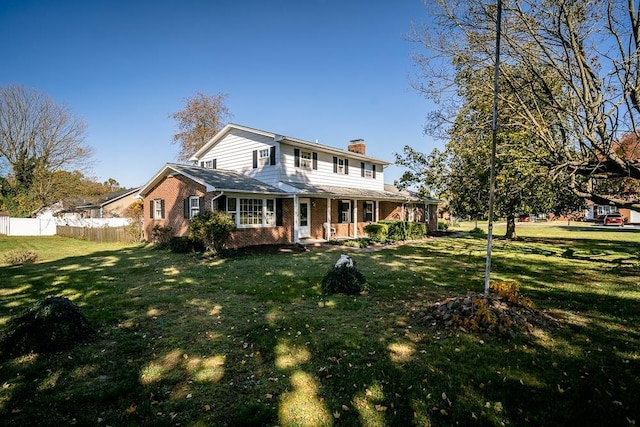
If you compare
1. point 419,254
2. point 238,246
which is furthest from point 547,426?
point 238,246

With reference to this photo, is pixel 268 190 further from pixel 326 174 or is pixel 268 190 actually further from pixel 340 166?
pixel 340 166

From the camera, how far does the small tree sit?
15.0 meters

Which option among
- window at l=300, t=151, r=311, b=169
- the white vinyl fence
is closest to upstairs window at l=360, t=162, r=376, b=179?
window at l=300, t=151, r=311, b=169

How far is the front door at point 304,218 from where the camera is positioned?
20203 millimetres

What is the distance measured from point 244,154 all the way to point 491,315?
60.6 ft

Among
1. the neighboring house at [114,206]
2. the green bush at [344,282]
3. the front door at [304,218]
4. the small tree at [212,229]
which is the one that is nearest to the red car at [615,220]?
the front door at [304,218]

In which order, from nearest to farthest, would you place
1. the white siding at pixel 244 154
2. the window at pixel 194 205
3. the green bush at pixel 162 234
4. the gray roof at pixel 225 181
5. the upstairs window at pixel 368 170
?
the gray roof at pixel 225 181, the window at pixel 194 205, the green bush at pixel 162 234, the white siding at pixel 244 154, the upstairs window at pixel 368 170

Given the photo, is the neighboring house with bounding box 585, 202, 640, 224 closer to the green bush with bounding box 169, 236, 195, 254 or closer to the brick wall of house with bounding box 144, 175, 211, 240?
the brick wall of house with bounding box 144, 175, 211, 240

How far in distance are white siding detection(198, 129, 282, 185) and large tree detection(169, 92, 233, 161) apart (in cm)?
1596

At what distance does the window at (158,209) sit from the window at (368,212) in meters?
13.8

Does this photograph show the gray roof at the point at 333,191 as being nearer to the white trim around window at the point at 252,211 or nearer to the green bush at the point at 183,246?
the white trim around window at the point at 252,211

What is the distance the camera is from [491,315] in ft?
17.5

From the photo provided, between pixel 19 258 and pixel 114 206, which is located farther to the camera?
pixel 114 206

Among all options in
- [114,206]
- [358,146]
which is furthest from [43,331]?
[114,206]
